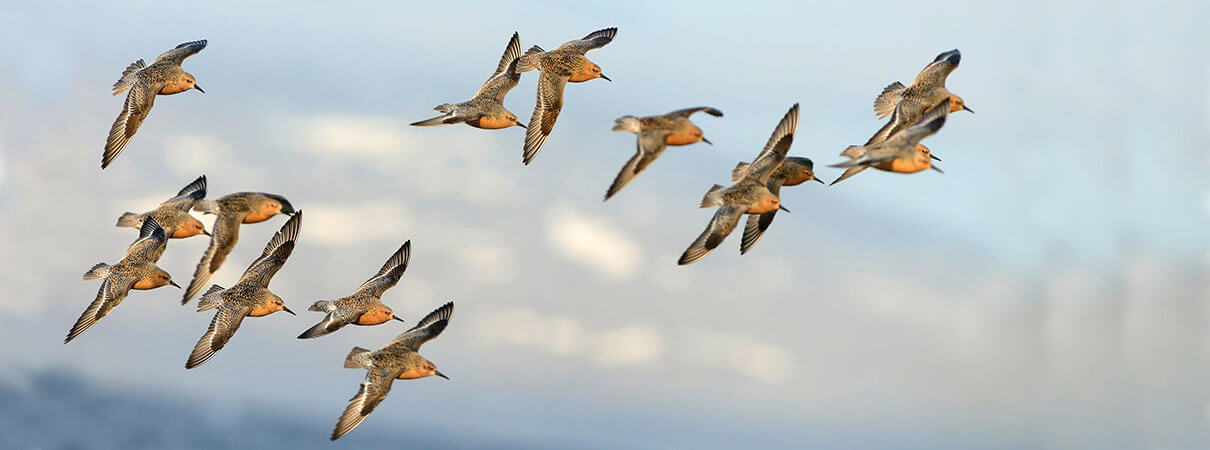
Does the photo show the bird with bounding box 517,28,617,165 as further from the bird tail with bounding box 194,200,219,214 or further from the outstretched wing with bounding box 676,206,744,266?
the bird tail with bounding box 194,200,219,214

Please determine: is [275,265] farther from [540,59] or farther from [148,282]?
[540,59]

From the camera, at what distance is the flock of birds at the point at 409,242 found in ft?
78.3

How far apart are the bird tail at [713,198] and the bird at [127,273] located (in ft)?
35.2

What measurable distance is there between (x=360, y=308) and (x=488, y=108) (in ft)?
15.9

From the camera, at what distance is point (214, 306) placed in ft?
85.1

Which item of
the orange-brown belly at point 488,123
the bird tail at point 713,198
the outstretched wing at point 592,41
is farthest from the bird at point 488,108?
the bird tail at point 713,198

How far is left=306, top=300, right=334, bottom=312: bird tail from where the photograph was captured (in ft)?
85.8

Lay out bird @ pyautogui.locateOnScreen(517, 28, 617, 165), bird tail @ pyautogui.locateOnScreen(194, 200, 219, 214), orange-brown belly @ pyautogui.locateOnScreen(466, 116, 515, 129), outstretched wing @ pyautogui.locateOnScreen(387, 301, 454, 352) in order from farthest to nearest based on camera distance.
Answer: orange-brown belly @ pyautogui.locateOnScreen(466, 116, 515, 129) < bird @ pyautogui.locateOnScreen(517, 28, 617, 165) < outstretched wing @ pyautogui.locateOnScreen(387, 301, 454, 352) < bird tail @ pyautogui.locateOnScreen(194, 200, 219, 214)

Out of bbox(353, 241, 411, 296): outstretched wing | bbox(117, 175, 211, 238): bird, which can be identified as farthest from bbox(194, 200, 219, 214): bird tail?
bbox(353, 241, 411, 296): outstretched wing

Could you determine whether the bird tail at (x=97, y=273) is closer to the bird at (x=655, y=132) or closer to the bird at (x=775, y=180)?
Answer: the bird at (x=655, y=132)

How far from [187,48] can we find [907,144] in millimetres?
15735

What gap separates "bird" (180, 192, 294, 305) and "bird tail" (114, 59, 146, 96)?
4.82 m

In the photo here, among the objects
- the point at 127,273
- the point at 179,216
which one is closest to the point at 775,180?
the point at 179,216

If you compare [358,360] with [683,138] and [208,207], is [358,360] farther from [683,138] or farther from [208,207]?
[683,138]
